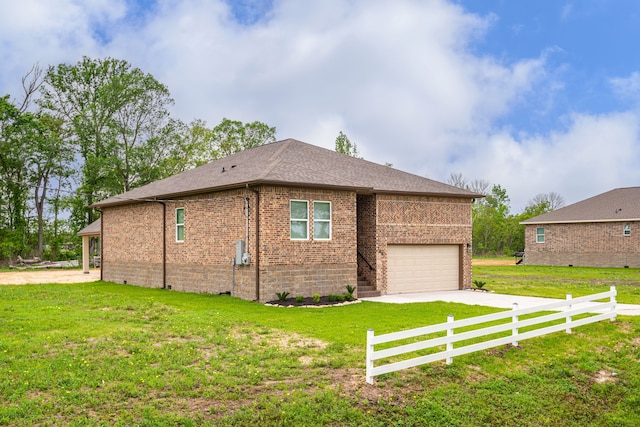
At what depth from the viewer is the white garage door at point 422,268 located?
67.8ft

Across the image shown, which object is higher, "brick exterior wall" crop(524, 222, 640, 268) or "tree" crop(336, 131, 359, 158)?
"tree" crop(336, 131, 359, 158)

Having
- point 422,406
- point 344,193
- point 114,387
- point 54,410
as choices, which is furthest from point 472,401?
point 344,193

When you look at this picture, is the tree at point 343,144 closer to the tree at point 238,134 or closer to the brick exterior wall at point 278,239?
the tree at point 238,134

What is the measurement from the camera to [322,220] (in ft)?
59.3

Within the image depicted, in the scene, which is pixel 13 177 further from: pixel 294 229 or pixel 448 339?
pixel 448 339

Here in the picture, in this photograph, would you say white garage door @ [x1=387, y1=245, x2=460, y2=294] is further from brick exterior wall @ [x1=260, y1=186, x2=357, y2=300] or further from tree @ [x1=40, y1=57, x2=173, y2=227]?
Answer: tree @ [x1=40, y1=57, x2=173, y2=227]

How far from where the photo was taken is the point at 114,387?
7.87 meters

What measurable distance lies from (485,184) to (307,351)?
65216 millimetres

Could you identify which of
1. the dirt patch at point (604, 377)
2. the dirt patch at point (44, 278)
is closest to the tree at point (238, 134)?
the dirt patch at point (44, 278)

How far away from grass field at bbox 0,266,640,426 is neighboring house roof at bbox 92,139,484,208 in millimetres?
5575

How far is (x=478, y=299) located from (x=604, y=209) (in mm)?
25729

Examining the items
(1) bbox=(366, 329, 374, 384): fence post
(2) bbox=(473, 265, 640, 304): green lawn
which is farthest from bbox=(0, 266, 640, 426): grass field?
(2) bbox=(473, 265, 640, 304): green lawn

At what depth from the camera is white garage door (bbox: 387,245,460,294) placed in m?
20.7

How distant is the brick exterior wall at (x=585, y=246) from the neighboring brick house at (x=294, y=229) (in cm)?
2003
